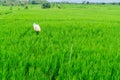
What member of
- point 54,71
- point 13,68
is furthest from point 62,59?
point 13,68

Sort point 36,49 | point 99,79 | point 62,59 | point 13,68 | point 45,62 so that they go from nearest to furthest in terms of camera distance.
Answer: point 99,79
point 13,68
point 45,62
point 62,59
point 36,49

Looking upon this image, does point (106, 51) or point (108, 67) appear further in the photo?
point (106, 51)

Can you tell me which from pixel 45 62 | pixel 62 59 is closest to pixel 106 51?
pixel 62 59

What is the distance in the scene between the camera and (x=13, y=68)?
2.90 m

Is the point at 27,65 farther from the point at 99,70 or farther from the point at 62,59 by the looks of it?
the point at 99,70

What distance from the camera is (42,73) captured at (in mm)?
2787

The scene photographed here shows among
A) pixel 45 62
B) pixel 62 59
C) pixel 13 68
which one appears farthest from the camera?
pixel 62 59

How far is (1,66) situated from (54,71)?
565 millimetres

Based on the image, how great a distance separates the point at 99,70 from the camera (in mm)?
2945

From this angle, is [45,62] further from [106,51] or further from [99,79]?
[106,51]

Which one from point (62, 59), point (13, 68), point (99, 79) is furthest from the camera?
point (62, 59)

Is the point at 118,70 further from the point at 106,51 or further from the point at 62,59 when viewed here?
the point at 106,51

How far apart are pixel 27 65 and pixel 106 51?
4.68 feet

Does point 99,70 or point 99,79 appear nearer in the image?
point 99,79
